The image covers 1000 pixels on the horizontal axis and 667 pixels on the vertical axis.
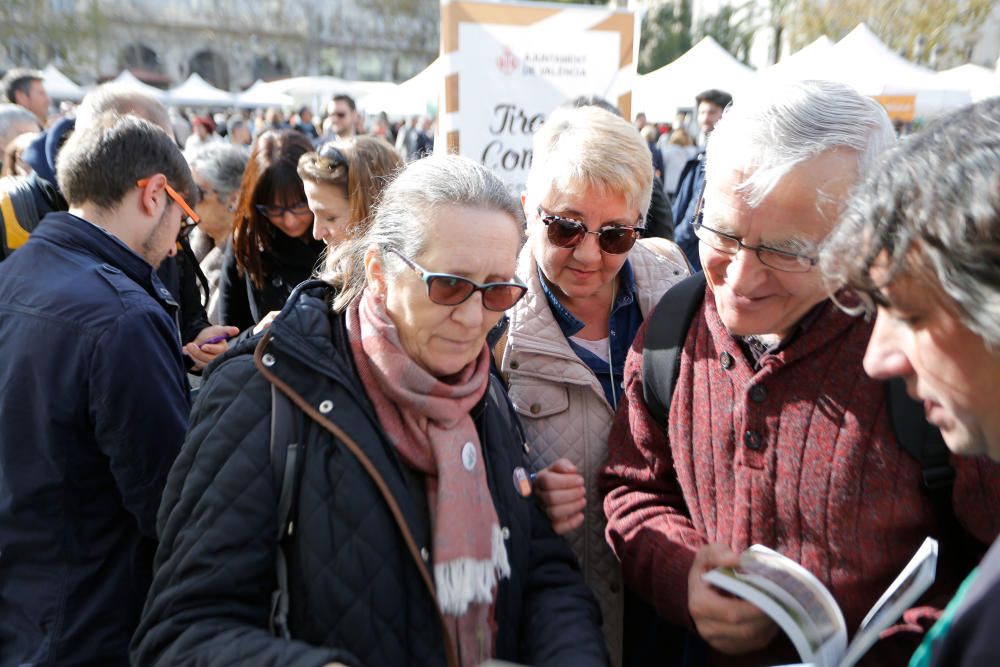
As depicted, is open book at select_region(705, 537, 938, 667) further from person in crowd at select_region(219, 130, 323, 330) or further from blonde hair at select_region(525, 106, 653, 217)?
person in crowd at select_region(219, 130, 323, 330)

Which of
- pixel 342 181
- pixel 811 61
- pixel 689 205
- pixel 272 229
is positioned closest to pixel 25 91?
pixel 272 229

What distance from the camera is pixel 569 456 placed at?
6.72ft

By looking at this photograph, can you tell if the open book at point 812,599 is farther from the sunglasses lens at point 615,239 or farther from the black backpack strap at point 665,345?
the sunglasses lens at point 615,239

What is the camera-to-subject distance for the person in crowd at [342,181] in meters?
3.24

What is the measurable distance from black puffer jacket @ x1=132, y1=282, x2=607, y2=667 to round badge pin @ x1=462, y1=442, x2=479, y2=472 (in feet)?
0.41

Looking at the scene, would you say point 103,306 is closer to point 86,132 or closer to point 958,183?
point 86,132

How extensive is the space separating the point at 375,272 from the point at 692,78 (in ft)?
42.0

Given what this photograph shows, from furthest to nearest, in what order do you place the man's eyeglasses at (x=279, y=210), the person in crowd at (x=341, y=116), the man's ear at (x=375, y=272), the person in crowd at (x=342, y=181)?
the person in crowd at (x=341, y=116) < the man's eyeglasses at (x=279, y=210) < the person in crowd at (x=342, y=181) < the man's ear at (x=375, y=272)

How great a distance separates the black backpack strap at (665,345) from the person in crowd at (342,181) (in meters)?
1.68

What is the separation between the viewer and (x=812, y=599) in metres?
1.40

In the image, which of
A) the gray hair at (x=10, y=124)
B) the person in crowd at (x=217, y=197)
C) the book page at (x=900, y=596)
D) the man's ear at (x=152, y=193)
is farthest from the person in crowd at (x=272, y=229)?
the gray hair at (x=10, y=124)

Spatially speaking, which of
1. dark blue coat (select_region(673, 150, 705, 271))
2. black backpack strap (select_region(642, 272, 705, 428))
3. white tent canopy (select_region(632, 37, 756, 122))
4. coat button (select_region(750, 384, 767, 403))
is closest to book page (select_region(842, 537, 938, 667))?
coat button (select_region(750, 384, 767, 403))

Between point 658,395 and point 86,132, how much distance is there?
1.94 m

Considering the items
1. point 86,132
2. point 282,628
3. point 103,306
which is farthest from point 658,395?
point 86,132
